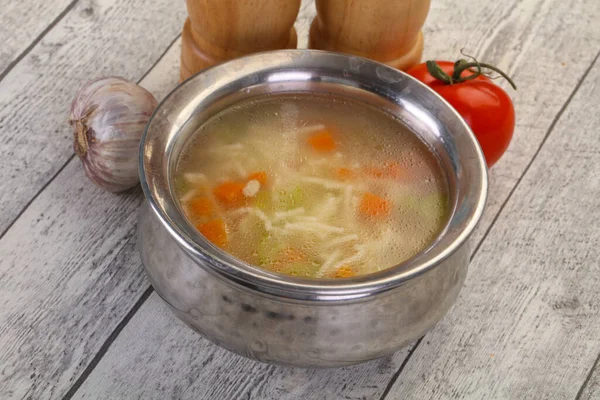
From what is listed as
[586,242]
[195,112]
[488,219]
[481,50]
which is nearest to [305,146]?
[195,112]

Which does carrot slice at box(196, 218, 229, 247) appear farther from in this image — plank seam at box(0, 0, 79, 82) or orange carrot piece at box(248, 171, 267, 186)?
plank seam at box(0, 0, 79, 82)

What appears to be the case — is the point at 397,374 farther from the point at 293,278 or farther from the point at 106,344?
the point at 106,344

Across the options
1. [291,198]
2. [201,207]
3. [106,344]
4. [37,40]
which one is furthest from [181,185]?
[37,40]

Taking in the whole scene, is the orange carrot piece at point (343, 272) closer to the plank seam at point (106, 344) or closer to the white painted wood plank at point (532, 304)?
the white painted wood plank at point (532, 304)

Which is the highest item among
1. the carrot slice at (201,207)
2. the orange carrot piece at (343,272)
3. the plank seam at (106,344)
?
the carrot slice at (201,207)

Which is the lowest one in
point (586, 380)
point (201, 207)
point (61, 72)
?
point (586, 380)

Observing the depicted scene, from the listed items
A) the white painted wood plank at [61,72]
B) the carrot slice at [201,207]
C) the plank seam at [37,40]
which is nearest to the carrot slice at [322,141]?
the carrot slice at [201,207]
